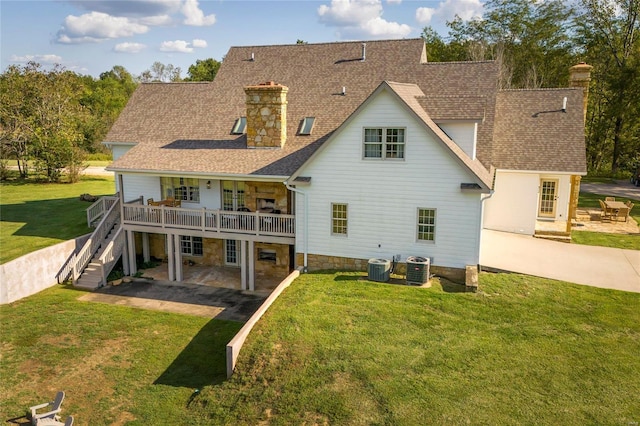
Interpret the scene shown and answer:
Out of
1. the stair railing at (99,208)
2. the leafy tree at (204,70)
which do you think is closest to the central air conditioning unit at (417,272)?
the stair railing at (99,208)

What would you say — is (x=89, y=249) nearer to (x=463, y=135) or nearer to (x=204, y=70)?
(x=463, y=135)

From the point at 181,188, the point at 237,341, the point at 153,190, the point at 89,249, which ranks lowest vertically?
the point at 237,341

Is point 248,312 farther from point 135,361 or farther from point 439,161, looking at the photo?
point 439,161

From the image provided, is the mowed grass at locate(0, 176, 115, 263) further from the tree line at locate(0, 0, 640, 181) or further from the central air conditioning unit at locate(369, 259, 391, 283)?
the central air conditioning unit at locate(369, 259, 391, 283)

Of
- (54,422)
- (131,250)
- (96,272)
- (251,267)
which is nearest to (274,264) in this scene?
(251,267)

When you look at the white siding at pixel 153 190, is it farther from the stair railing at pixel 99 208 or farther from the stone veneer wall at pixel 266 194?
the stone veneer wall at pixel 266 194

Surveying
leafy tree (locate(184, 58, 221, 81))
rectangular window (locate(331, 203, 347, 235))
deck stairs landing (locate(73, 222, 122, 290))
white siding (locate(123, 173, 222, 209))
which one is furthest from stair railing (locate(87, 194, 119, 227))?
leafy tree (locate(184, 58, 221, 81))

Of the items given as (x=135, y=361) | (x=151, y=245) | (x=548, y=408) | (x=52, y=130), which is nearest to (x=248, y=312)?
(x=135, y=361)
